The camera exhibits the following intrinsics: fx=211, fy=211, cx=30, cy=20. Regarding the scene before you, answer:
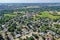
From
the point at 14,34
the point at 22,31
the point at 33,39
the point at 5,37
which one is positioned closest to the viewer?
the point at 33,39

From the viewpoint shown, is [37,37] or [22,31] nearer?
[37,37]

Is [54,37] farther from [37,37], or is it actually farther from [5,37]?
[5,37]

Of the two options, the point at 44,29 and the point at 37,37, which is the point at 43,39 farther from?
the point at 44,29

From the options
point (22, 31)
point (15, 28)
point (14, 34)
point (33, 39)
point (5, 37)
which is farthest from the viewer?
point (15, 28)

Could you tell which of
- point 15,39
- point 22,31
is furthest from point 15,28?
point 15,39

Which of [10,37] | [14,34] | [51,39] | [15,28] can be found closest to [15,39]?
[10,37]

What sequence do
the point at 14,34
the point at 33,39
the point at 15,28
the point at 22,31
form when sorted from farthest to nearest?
the point at 15,28
the point at 22,31
the point at 14,34
the point at 33,39

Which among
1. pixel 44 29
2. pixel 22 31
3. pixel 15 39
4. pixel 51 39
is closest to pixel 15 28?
pixel 22 31

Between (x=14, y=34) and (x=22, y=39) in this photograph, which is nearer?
(x=22, y=39)

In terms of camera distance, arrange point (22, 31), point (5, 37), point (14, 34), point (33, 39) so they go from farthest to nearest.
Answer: point (22, 31) < point (14, 34) < point (5, 37) < point (33, 39)
